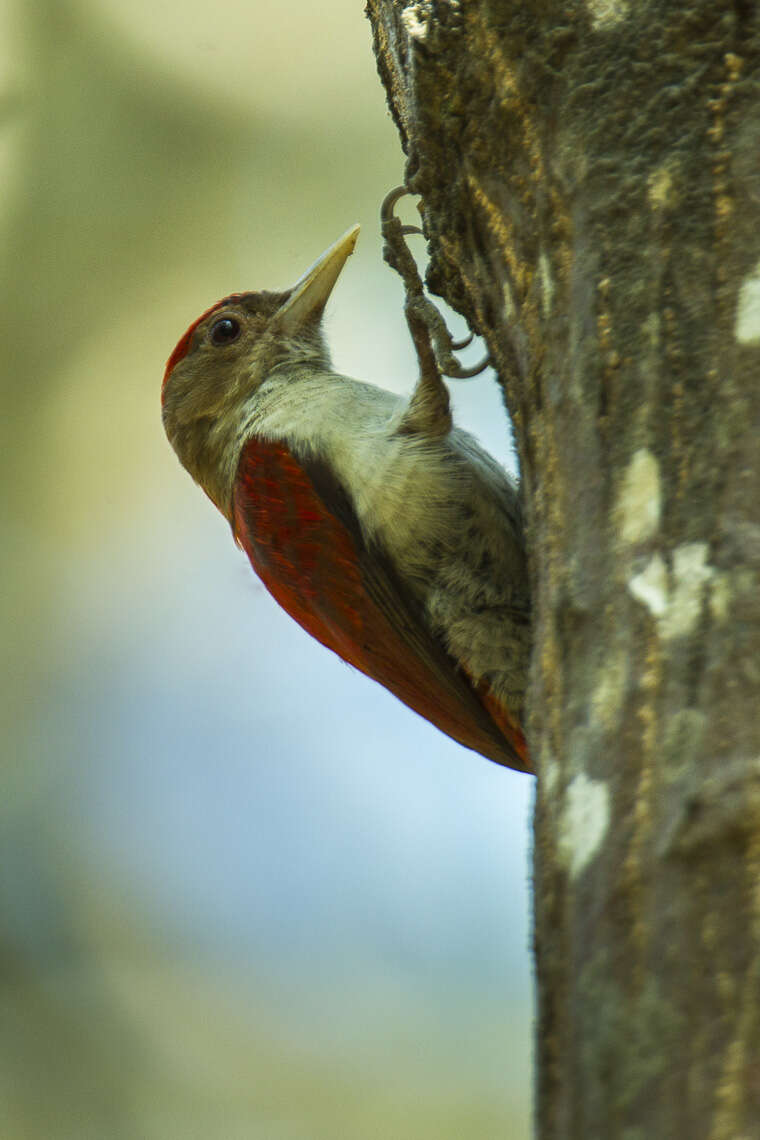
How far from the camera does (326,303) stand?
4461 millimetres

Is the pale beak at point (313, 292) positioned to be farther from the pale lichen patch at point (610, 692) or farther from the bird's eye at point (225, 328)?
the pale lichen patch at point (610, 692)

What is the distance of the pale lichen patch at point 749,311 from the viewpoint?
156 centimetres

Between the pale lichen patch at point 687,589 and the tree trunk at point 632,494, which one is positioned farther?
the pale lichen patch at point 687,589

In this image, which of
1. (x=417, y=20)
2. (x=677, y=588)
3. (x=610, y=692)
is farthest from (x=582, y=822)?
(x=417, y=20)

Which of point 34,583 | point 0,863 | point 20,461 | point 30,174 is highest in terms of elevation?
point 30,174

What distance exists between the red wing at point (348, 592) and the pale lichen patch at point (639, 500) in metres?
1.68

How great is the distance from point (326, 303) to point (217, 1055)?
408 cm

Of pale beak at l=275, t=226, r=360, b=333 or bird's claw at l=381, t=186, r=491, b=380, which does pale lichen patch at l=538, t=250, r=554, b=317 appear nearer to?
bird's claw at l=381, t=186, r=491, b=380

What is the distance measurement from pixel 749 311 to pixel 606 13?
679mm

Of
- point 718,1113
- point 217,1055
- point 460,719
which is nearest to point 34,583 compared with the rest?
point 217,1055

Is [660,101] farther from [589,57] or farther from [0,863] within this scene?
[0,863]

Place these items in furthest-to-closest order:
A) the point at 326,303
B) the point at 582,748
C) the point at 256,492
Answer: the point at 326,303 < the point at 256,492 < the point at 582,748

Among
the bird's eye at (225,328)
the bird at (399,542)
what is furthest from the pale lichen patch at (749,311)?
the bird's eye at (225,328)

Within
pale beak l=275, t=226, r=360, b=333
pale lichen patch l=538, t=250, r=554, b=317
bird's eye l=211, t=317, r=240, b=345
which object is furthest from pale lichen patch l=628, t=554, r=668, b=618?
bird's eye l=211, t=317, r=240, b=345
